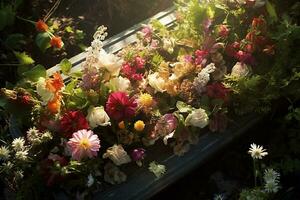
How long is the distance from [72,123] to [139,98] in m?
0.43

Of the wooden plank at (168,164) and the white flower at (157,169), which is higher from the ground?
the white flower at (157,169)

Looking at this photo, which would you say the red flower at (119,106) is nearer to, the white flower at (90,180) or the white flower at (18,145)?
the white flower at (90,180)

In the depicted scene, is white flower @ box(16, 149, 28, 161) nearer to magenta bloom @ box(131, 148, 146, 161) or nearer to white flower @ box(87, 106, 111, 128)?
white flower @ box(87, 106, 111, 128)

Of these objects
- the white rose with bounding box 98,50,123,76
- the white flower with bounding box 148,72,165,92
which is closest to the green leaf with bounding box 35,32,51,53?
the white rose with bounding box 98,50,123,76

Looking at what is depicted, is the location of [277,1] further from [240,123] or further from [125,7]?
[125,7]

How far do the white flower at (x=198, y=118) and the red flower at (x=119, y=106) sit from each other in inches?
13.2

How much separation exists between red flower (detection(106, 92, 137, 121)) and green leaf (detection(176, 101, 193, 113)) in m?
0.29

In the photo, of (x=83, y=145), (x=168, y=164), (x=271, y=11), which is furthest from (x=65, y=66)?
(x=271, y=11)

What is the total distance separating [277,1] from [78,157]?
6.14 ft

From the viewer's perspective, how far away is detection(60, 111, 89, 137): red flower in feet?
9.30

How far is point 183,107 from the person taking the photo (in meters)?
2.98

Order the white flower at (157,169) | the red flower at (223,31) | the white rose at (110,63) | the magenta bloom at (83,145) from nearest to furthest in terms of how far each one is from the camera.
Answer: the magenta bloom at (83,145), the white flower at (157,169), the white rose at (110,63), the red flower at (223,31)

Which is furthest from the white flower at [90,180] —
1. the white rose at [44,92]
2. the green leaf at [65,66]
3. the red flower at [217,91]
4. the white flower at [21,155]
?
the red flower at [217,91]

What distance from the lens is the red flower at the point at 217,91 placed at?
119 inches
